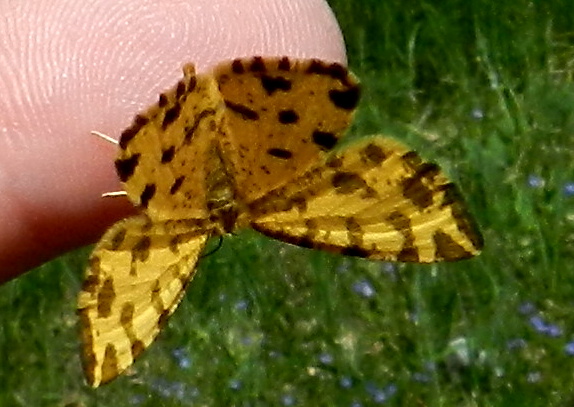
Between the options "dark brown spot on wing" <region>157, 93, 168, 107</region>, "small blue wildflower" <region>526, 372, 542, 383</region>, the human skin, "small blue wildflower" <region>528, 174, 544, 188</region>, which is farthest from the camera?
"small blue wildflower" <region>528, 174, 544, 188</region>

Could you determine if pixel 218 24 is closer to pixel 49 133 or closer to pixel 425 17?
pixel 49 133

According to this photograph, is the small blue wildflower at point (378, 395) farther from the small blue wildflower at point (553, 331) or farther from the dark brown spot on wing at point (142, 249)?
the dark brown spot on wing at point (142, 249)

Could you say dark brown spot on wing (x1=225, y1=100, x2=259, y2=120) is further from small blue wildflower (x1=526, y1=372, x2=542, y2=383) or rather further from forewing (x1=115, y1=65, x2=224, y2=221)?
small blue wildflower (x1=526, y1=372, x2=542, y2=383)

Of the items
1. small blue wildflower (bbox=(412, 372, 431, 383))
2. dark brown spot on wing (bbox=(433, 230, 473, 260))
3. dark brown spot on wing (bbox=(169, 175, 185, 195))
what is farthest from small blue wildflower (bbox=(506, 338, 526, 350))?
dark brown spot on wing (bbox=(169, 175, 185, 195))

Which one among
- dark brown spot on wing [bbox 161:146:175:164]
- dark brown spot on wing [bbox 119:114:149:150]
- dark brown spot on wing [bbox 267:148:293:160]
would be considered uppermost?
dark brown spot on wing [bbox 119:114:149:150]

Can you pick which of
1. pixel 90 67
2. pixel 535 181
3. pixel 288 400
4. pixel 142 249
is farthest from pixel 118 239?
pixel 535 181

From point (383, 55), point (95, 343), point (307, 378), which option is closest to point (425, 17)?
point (383, 55)

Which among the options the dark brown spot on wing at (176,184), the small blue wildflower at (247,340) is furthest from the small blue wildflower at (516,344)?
the dark brown spot on wing at (176,184)
